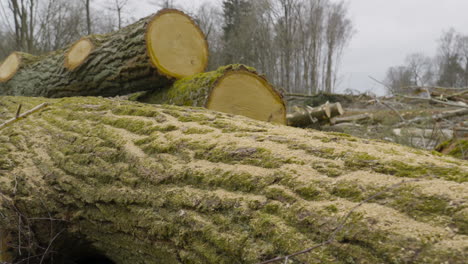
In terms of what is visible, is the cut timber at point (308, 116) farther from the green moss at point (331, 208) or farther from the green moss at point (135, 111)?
the green moss at point (331, 208)

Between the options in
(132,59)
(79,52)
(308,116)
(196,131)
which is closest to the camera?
(196,131)

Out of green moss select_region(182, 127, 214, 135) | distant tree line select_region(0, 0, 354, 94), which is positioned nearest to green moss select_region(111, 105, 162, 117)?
green moss select_region(182, 127, 214, 135)

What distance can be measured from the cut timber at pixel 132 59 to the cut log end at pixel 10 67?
0.97m

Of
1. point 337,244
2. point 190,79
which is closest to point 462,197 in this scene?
point 337,244

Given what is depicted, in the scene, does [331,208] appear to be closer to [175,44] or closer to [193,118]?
[193,118]

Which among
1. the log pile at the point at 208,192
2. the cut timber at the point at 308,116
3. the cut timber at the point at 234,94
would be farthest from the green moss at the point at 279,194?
the cut timber at the point at 308,116

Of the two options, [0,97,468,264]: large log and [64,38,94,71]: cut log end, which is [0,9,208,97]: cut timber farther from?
[0,97,468,264]: large log

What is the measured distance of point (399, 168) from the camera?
99 centimetres

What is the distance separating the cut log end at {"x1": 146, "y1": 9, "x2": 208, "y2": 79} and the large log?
5.69 feet

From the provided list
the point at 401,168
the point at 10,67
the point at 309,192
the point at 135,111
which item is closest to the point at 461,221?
the point at 401,168

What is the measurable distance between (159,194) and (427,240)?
0.90 metres

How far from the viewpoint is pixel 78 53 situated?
13.9ft

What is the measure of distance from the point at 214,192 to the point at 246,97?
87.9 inches

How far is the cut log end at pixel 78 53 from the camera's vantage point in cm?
414
